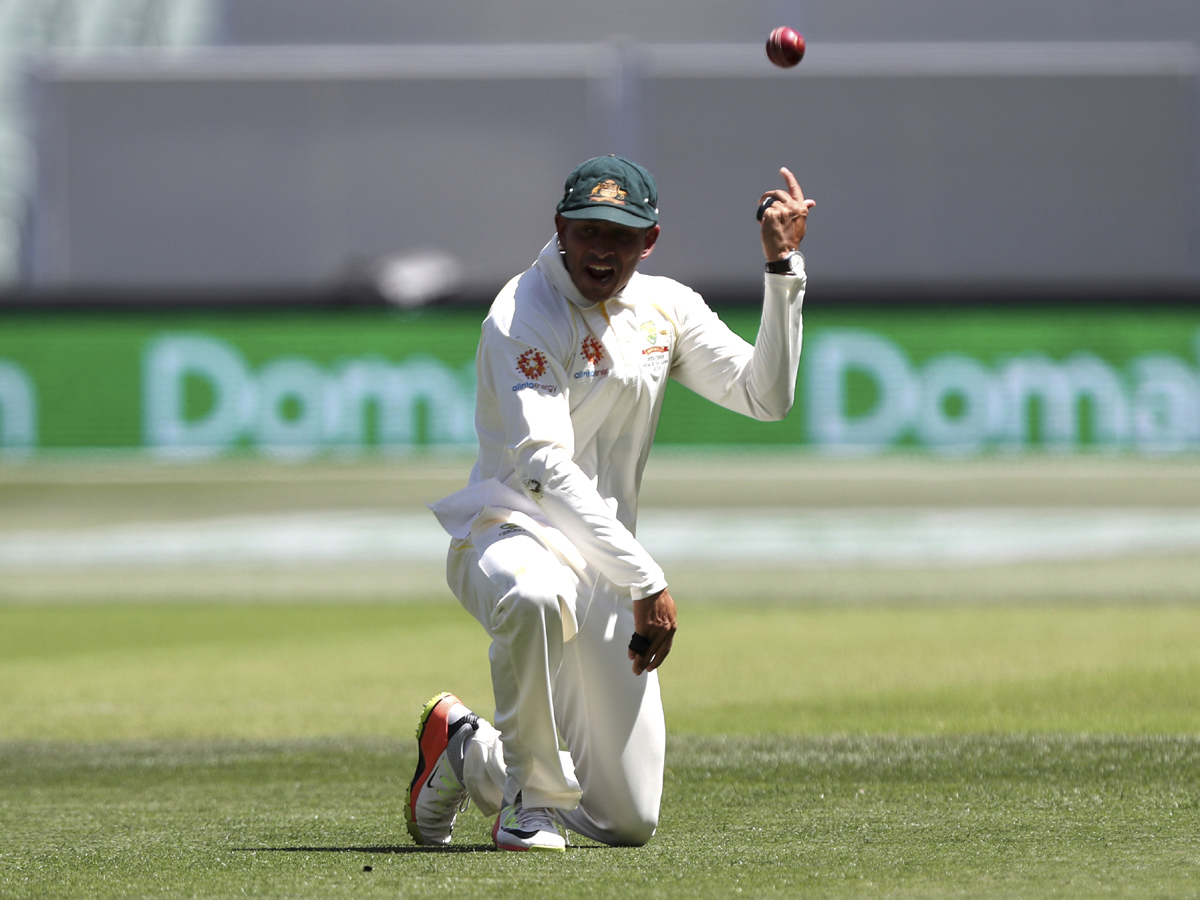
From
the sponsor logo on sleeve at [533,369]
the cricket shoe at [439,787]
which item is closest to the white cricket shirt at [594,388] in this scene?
the sponsor logo on sleeve at [533,369]

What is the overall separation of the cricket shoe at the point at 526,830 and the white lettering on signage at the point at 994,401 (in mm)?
10495

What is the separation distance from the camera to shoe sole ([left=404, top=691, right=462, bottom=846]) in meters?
4.62

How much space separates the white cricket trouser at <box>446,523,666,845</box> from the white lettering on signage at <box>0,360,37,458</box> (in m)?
11.1

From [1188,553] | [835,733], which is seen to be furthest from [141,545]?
[835,733]

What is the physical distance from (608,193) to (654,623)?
956 mm

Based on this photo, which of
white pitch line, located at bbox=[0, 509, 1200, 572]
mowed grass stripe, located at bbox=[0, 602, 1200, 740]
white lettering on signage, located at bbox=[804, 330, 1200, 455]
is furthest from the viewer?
white lettering on signage, located at bbox=[804, 330, 1200, 455]

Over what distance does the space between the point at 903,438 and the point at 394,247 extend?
864 cm

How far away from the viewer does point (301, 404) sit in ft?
49.2

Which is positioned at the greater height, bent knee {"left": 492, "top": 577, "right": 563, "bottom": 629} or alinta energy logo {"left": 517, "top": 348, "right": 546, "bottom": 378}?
alinta energy logo {"left": 517, "top": 348, "right": 546, "bottom": 378}

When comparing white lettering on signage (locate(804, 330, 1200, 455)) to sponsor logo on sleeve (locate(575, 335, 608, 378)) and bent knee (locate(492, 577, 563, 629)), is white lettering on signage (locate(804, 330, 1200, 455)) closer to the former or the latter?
sponsor logo on sleeve (locate(575, 335, 608, 378))

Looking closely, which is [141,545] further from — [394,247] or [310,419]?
[394,247]

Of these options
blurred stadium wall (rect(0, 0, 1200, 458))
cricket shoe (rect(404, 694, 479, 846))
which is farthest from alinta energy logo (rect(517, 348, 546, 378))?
blurred stadium wall (rect(0, 0, 1200, 458))

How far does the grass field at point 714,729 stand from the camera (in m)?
4.09

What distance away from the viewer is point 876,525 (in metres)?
14.4
